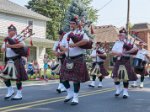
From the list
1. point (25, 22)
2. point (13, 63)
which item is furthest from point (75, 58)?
point (25, 22)

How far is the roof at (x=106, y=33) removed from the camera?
51.4 metres

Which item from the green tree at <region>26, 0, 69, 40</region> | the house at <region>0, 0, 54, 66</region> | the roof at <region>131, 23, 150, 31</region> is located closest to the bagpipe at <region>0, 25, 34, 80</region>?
the house at <region>0, 0, 54, 66</region>

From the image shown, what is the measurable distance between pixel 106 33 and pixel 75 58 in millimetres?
45200

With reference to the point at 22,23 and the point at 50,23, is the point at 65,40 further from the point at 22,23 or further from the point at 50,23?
the point at 50,23

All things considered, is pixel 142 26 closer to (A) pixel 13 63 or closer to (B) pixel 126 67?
(B) pixel 126 67

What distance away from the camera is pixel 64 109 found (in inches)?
290

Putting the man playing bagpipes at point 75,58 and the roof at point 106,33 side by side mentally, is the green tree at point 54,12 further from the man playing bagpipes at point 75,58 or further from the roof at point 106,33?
the man playing bagpipes at point 75,58

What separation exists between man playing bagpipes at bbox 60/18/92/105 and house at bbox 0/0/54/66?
21285mm

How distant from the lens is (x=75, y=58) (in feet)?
27.3

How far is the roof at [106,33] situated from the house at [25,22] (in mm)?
18493

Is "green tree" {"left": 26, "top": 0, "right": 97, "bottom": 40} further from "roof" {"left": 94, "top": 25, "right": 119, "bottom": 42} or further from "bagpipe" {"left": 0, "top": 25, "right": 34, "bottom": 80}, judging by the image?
"bagpipe" {"left": 0, "top": 25, "right": 34, "bottom": 80}

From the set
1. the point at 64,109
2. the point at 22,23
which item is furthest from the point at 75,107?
the point at 22,23

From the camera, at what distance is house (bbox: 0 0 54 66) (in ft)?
96.9

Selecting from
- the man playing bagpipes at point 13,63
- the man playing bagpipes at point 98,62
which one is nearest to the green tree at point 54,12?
the man playing bagpipes at point 98,62
